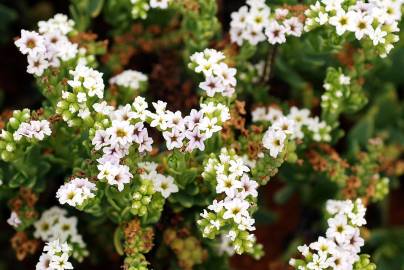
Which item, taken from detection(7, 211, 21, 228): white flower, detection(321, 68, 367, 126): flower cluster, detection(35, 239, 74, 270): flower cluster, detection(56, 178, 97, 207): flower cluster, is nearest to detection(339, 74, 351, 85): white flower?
detection(321, 68, 367, 126): flower cluster

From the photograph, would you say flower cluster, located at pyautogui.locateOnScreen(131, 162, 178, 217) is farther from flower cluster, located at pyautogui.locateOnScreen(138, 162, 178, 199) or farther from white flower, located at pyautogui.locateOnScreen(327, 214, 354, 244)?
white flower, located at pyautogui.locateOnScreen(327, 214, 354, 244)

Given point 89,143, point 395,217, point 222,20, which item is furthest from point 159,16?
point 395,217

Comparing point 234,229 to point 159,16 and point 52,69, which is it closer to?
point 52,69

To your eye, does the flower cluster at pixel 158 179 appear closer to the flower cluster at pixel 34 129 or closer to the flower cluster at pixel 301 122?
the flower cluster at pixel 34 129

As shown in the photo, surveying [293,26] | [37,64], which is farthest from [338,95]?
[37,64]

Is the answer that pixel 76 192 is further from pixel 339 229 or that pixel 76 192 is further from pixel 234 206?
pixel 339 229

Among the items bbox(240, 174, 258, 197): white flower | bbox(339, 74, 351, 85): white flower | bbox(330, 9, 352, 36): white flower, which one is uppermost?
bbox(339, 74, 351, 85): white flower
